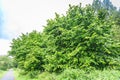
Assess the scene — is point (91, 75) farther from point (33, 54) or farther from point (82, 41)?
point (33, 54)

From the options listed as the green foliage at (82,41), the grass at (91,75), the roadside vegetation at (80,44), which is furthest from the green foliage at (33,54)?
the grass at (91,75)

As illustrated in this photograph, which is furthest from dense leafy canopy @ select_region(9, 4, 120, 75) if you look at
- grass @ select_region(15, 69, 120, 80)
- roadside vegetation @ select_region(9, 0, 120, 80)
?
grass @ select_region(15, 69, 120, 80)

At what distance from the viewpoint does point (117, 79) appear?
45.6 feet

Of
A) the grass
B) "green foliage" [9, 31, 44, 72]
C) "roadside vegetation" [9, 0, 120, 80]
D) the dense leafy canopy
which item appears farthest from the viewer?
"green foliage" [9, 31, 44, 72]

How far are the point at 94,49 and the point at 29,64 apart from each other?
13.0 m

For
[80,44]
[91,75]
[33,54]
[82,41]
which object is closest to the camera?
[91,75]

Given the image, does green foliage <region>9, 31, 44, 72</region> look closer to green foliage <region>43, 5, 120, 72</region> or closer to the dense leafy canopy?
the dense leafy canopy

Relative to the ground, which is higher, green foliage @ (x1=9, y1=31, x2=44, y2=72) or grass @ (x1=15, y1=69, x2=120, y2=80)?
green foliage @ (x1=9, y1=31, x2=44, y2=72)

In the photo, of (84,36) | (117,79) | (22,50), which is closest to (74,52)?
(84,36)

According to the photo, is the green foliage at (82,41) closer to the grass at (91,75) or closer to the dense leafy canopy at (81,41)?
the dense leafy canopy at (81,41)

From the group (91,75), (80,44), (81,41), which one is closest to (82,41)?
(81,41)

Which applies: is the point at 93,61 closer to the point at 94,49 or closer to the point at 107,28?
the point at 94,49

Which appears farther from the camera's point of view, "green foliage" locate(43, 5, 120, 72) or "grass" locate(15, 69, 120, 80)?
"green foliage" locate(43, 5, 120, 72)

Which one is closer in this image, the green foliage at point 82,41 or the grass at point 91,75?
the grass at point 91,75
